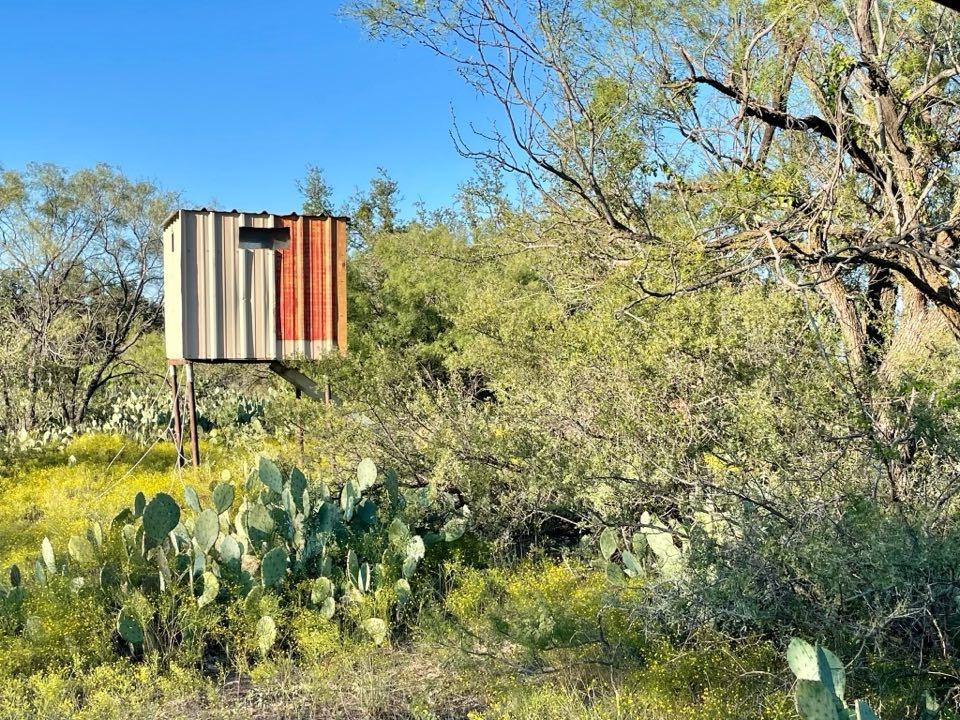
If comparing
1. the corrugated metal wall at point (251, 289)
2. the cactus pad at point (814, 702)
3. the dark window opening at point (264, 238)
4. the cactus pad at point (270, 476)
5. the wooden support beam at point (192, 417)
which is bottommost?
the cactus pad at point (814, 702)

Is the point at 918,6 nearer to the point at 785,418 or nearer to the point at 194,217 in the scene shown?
the point at 785,418

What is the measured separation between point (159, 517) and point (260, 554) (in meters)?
0.71

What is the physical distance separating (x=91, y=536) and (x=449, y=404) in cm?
293

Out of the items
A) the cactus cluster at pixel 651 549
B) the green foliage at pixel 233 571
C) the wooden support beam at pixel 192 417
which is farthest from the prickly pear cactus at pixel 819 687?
the wooden support beam at pixel 192 417

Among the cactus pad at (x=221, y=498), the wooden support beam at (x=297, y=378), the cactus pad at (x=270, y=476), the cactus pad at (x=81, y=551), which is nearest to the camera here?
the cactus pad at (x=81, y=551)

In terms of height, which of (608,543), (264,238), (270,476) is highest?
(264,238)

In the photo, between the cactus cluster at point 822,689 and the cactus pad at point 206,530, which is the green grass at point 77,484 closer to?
the cactus pad at point 206,530

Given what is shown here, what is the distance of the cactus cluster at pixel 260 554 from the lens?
183 inches

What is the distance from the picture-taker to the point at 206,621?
174 inches

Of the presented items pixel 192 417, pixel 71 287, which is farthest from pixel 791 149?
pixel 71 287

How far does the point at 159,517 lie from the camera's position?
16.6 ft

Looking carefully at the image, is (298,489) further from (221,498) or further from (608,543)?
(608,543)

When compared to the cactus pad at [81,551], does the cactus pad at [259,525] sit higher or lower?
higher

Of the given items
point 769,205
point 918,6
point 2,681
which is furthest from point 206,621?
point 918,6
